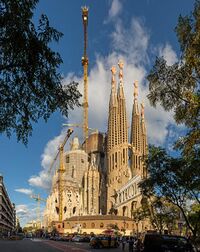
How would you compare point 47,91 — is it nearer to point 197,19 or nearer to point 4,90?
point 4,90

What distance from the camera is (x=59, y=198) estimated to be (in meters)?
187

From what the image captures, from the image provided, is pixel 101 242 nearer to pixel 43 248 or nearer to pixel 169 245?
pixel 43 248

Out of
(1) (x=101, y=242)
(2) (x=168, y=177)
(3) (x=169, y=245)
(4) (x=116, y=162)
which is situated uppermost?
(4) (x=116, y=162)

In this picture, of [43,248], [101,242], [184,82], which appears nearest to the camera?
[184,82]

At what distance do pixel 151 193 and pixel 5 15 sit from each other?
32.9 m

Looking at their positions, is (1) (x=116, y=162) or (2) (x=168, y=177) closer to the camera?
(2) (x=168, y=177)

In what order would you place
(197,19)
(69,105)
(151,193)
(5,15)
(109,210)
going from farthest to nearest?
(109,210), (151,193), (197,19), (69,105), (5,15)

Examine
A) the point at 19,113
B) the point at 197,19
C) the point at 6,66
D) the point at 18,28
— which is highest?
the point at 197,19

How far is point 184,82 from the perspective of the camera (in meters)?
18.8

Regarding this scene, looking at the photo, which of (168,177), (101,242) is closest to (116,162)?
(101,242)

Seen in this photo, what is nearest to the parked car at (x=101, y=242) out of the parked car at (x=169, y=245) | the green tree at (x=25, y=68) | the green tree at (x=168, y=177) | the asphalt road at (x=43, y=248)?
the asphalt road at (x=43, y=248)

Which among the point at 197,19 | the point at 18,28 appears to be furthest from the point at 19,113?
the point at 197,19

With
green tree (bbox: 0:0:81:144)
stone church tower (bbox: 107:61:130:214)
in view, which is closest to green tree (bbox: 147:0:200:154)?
green tree (bbox: 0:0:81:144)

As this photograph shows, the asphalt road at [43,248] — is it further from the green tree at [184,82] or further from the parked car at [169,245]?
the green tree at [184,82]
